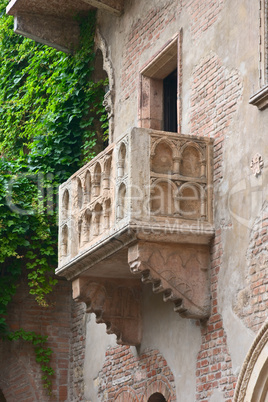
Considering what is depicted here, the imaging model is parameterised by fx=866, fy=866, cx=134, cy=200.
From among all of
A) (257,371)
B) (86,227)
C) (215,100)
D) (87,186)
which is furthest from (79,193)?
(257,371)

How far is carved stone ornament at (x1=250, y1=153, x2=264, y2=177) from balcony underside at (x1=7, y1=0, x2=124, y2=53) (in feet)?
17.4

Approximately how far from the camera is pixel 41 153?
Answer: 38.9 ft

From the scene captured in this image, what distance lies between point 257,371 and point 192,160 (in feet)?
7.24

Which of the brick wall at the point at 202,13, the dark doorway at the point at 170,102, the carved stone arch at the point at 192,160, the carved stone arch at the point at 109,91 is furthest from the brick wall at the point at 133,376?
the brick wall at the point at 202,13

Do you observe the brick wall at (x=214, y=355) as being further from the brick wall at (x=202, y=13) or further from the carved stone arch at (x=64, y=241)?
the brick wall at (x=202, y=13)

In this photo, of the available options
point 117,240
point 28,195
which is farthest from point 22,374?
point 117,240

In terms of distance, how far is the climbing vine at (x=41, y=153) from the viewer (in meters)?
11.2

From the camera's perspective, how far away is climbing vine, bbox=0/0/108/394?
443 inches

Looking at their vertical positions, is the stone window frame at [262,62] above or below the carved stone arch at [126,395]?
above

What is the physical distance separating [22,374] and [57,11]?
5.11m

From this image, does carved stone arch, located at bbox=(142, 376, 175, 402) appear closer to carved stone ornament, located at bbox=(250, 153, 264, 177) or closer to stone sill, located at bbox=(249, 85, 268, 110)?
carved stone ornament, located at bbox=(250, 153, 264, 177)

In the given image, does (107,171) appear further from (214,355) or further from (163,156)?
(214,355)

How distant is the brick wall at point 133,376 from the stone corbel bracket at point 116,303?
307 millimetres

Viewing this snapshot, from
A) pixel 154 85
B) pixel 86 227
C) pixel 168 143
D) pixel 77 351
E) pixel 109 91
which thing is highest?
pixel 109 91
